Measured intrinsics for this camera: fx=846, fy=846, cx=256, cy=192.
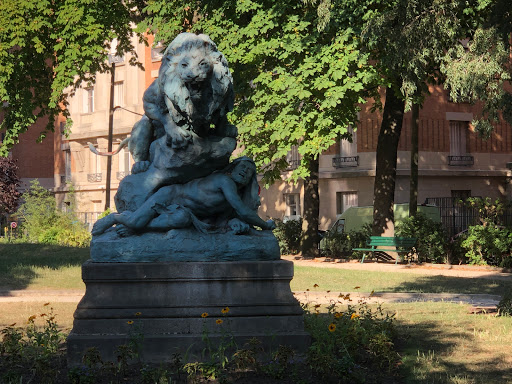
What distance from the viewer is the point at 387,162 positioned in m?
25.3

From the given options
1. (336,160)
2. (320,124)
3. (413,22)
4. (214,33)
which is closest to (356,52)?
(320,124)

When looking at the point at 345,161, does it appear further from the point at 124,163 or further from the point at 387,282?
the point at 124,163

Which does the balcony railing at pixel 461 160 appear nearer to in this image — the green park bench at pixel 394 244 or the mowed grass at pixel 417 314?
the green park bench at pixel 394 244

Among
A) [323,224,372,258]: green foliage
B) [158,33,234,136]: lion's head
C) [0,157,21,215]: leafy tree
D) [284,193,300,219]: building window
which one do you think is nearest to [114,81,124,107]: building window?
[0,157,21,215]: leafy tree

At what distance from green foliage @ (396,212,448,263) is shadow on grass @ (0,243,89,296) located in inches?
390

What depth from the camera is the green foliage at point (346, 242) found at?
28.8 meters

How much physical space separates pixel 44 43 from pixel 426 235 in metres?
12.7

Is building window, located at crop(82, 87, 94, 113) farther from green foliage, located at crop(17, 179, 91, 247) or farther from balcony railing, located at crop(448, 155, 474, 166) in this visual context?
balcony railing, located at crop(448, 155, 474, 166)

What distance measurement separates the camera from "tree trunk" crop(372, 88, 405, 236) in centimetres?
2484

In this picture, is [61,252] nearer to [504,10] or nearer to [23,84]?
[23,84]

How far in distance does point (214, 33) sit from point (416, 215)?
9222 millimetres

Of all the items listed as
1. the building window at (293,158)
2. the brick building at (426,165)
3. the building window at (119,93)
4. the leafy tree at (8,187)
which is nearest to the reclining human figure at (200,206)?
the brick building at (426,165)

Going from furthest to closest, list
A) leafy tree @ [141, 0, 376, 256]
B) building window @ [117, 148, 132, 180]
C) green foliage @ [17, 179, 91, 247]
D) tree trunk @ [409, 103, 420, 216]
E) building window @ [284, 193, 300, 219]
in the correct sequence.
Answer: building window @ [117, 148, 132, 180], building window @ [284, 193, 300, 219], green foliage @ [17, 179, 91, 247], tree trunk @ [409, 103, 420, 216], leafy tree @ [141, 0, 376, 256]

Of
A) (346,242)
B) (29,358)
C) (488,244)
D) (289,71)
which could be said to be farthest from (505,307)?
(346,242)
